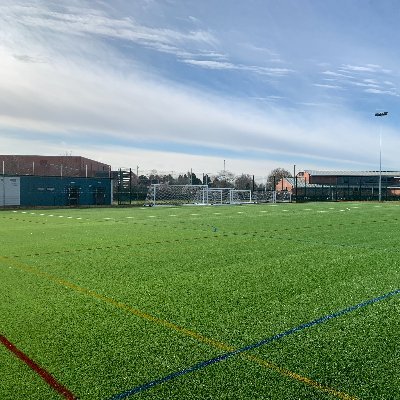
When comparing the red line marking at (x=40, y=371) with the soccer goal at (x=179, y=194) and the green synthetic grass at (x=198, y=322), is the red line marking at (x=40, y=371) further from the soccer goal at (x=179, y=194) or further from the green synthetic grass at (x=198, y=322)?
the soccer goal at (x=179, y=194)

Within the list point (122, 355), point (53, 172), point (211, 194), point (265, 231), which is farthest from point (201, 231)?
point (53, 172)

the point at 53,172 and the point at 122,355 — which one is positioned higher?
the point at 53,172

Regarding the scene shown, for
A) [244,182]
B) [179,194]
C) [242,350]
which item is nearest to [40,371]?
[242,350]

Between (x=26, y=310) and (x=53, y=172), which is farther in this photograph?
(x=53, y=172)

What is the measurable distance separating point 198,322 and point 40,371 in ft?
5.13

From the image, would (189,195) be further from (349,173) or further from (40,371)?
(349,173)

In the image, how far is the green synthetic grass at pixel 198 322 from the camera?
290 cm

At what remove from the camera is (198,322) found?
13.5 ft

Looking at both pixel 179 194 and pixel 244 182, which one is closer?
pixel 179 194

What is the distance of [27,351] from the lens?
3.43 m

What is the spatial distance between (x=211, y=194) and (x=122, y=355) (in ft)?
116

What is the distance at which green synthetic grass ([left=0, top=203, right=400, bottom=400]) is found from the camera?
2.90 meters

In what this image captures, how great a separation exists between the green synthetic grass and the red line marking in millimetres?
40

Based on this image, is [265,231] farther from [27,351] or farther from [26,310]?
[27,351]
